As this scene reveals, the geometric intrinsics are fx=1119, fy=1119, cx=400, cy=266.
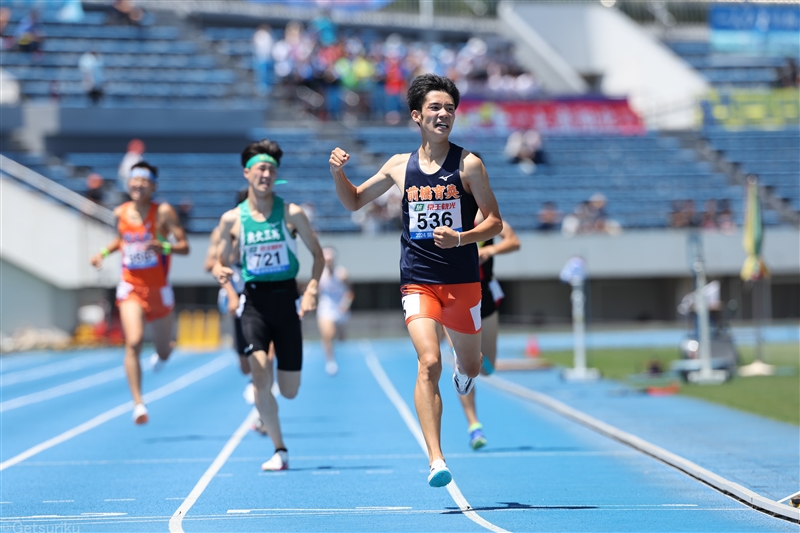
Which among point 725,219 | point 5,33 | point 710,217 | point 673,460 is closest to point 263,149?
point 673,460

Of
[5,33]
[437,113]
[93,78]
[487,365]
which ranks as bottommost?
[487,365]

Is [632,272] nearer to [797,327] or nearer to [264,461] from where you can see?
[797,327]

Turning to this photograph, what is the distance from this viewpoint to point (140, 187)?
995 centimetres

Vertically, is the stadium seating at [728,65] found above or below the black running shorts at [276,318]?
above

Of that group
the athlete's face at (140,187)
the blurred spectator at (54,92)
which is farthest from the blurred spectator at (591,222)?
the athlete's face at (140,187)

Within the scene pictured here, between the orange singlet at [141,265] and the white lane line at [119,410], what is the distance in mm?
1551

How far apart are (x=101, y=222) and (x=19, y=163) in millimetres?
4691

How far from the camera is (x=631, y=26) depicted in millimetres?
44062

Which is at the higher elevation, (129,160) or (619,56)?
(619,56)

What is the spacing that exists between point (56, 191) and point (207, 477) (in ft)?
73.7

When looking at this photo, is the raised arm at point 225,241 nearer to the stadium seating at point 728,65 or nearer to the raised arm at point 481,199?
the raised arm at point 481,199

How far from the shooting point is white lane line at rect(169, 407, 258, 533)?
6.16 metres

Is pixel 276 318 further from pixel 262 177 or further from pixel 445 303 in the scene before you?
pixel 445 303

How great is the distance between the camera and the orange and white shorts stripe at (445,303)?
6.63m
